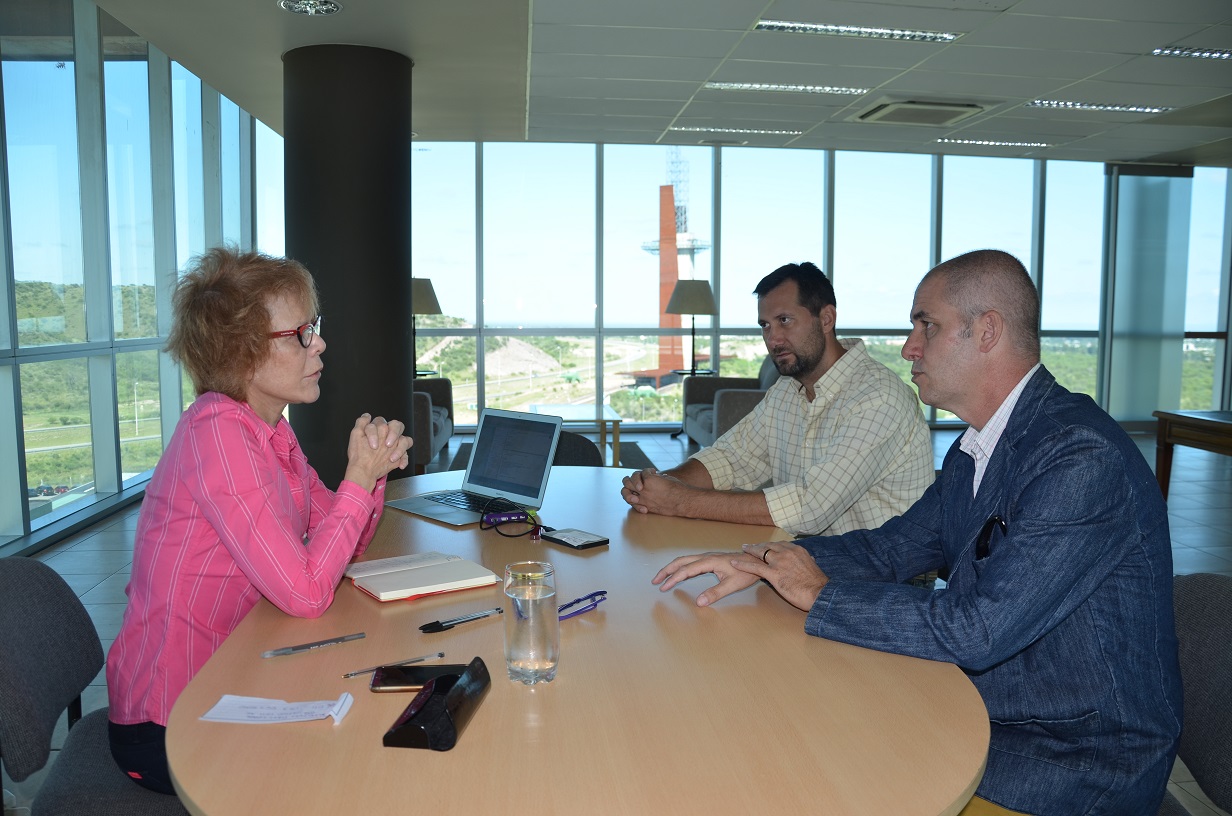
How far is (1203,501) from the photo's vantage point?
675 cm

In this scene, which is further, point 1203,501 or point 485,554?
point 1203,501

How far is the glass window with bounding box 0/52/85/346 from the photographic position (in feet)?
15.9

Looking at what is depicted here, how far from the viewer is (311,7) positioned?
14.1 feet

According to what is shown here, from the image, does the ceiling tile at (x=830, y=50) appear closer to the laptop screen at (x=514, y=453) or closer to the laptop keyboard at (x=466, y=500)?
the laptop screen at (x=514, y=453)

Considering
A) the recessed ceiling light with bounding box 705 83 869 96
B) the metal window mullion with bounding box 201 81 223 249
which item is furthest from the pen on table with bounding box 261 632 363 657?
the metal window mullion with bounding box 201 81 223 249

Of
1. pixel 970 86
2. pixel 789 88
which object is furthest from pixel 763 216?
pixel 970 86

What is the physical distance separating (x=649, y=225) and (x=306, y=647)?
8839 mm

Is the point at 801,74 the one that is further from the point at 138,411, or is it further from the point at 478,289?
the point at 138,411

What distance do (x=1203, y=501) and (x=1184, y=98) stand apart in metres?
3.18

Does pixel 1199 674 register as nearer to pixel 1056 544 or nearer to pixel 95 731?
pixel 1056 544

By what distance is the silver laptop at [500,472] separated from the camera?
2455mm

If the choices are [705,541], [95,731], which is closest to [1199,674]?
[705,541]

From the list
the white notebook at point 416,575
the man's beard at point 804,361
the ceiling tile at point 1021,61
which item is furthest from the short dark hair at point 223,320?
the ceiling tile at point 1021,61

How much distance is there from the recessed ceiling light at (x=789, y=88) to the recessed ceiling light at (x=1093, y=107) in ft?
5.17
